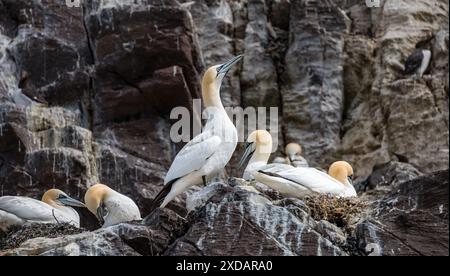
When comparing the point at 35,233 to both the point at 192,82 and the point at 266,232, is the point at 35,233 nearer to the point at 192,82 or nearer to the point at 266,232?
the point at 266,232

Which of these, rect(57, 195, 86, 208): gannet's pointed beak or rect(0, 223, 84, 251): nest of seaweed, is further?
rect(57, 195, 86, 208): gannet's pointed beak

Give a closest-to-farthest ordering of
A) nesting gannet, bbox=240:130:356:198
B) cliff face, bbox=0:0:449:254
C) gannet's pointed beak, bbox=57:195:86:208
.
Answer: nesting gannet, bbox=240:130:356:198 < gannet's pointed beak, bbox=57:195:86:208 < cliff face, bbox=0:0:449:254

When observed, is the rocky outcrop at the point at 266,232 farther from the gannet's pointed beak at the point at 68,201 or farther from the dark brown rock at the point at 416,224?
the gannet's pointed beak at the point at 68,201

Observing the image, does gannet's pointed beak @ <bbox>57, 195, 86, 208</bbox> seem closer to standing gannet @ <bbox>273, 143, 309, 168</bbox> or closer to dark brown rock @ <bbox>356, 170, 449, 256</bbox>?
standing gannet @ <bbox>273, 143, 309, 168</bbox>

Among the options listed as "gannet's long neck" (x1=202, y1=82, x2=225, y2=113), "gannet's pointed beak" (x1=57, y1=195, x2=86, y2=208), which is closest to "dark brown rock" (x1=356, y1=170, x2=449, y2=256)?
"gannet's long neck" (x1=202, y1=82, x2=225, y2=113)

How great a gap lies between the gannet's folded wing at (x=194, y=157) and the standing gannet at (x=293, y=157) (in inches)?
245

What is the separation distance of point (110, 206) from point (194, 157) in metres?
1.33

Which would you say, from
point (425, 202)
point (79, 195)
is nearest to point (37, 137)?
point (79, 195)

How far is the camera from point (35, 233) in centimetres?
1482

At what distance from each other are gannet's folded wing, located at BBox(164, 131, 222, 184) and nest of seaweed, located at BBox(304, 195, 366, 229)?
63.1 inches

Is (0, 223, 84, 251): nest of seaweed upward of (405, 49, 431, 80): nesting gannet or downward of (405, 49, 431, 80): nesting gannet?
upward

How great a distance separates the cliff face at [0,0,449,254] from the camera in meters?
20.2

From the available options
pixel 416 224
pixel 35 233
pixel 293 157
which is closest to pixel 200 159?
pixel 35 233

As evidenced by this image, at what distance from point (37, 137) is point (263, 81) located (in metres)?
5.32
